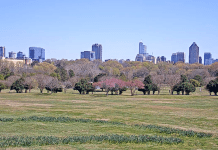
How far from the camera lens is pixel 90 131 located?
67.4 feet

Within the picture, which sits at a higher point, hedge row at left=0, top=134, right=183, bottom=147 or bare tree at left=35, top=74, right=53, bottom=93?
bare tree at left=35, top=74, right=53, bottom=93

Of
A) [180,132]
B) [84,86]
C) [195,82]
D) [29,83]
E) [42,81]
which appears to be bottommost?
[180,132]

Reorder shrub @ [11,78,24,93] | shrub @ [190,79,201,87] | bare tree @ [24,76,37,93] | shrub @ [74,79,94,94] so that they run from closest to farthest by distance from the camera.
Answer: shrub @ [74,79,94,94] → shrub @ [11,78,24,93] → bare tree @ [24,76,37,93] → shrub @ [190,79,201,87]

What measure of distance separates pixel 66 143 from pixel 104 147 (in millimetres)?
2370

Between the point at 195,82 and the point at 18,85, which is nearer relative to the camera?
the point at 18,85

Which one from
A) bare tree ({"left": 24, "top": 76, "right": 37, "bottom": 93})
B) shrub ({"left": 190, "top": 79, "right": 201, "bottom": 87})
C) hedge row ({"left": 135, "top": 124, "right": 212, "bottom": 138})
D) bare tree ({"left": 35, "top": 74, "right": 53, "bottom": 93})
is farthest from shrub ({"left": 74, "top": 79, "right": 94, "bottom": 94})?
hedge row ({"left": 135, "top": 124, "right": 212, "bottom": 138})

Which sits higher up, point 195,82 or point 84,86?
point 195,82

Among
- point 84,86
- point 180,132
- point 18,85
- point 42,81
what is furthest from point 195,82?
point 180,132

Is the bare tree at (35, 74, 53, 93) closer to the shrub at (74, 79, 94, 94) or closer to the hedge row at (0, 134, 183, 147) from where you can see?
the shrub at (74, 79, 94, 94)

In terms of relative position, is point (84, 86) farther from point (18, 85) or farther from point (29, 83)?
point (18, 85)

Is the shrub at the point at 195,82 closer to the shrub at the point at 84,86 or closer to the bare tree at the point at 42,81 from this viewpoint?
the shrub at the point at 84,86

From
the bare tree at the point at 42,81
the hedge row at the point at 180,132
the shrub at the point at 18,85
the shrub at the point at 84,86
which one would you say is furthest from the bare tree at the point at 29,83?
the hedge row at the point at 180,132

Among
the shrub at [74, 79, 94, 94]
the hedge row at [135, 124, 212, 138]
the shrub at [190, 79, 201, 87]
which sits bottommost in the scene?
the hedge row at [135, 124, 212, 138]

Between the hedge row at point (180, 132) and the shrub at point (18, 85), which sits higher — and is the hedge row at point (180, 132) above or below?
below
